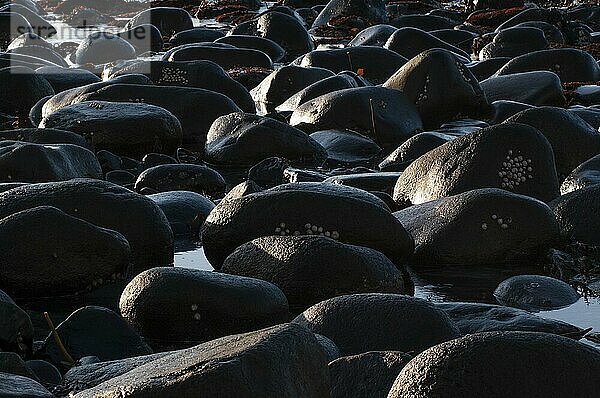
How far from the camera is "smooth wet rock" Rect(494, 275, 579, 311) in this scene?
5.25 m

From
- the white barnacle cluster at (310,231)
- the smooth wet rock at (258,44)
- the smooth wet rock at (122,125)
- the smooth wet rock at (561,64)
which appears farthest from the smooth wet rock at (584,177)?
the smooth wet rock at (258,44)

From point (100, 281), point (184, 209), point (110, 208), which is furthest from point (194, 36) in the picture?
point (100, 281)

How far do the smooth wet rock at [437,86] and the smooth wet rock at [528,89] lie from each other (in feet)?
1.62

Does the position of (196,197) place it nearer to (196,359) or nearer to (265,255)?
(265,255)

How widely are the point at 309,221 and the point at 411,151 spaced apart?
2.68 meters

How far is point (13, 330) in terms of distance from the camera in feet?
14.4

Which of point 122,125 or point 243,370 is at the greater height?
point 243,370

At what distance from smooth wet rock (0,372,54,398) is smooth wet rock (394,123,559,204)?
138 inches

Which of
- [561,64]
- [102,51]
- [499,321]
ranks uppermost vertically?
[499,321]

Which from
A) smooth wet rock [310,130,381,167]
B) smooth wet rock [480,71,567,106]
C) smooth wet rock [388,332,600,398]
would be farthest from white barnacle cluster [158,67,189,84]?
smooth wet rock [388,332,600,398]

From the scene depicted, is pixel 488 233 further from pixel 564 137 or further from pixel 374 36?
pixel 374 36

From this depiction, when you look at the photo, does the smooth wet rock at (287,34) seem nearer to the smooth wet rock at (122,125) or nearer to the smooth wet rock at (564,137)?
the smooth wet rock at (122,125)

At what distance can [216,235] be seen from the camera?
5.82 meters

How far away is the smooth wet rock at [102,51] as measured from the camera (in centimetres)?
1481
